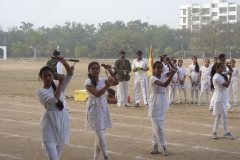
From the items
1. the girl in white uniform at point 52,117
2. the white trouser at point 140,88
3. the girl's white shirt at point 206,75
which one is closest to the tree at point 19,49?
the white trouser at point 140,88

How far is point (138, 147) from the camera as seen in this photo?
29.3ft

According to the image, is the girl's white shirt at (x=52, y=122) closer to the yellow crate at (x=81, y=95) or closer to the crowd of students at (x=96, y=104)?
the crowd of students at (x=96, y=104)

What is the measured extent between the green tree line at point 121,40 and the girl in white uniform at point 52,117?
215 ft

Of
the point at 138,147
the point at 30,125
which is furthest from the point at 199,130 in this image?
the point at 30,125

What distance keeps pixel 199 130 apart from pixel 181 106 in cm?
507

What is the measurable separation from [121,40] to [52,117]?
235ft

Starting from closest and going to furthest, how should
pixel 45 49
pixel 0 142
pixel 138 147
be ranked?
pixel 138 147 < pixel 0 142 < pixel 45 49

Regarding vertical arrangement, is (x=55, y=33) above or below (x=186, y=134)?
above

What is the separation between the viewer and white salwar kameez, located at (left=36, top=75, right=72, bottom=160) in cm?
598

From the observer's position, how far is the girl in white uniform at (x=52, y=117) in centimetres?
597

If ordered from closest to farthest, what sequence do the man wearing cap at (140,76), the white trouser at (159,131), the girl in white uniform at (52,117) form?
the girl in white uniform at (52,117)
the white trouser at (159,131)
the man wearing cap at (140,76)

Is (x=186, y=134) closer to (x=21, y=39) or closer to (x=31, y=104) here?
(x=31, y=104)

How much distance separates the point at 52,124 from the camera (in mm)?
6062

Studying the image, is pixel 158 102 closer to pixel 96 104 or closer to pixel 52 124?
pixel 96 104
